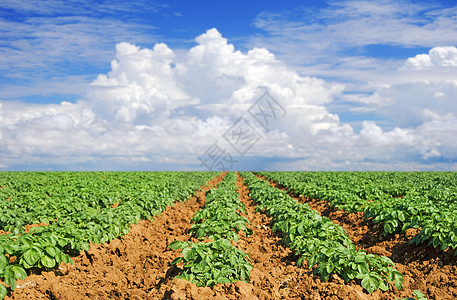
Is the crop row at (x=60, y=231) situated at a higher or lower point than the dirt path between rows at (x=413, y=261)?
higher

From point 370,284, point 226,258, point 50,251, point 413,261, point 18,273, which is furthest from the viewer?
point 413,261

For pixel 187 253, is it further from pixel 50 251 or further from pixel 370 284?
pixel 370 284

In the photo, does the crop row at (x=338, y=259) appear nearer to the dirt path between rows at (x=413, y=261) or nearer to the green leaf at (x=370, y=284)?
the green leaf at (x=370, y=284)

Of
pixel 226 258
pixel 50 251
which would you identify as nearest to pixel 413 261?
pixel 226 258

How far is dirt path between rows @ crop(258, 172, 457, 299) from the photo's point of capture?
18.6 ft

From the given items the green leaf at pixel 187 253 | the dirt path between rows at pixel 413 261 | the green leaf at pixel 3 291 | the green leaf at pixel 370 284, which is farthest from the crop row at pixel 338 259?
the green leaf at pixel 3 291

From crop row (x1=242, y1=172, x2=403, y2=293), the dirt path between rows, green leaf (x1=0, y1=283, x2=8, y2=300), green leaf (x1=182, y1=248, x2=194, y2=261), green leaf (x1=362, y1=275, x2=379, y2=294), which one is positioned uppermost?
green leaf (x1=182, y1=248, x2=194, y2=261)

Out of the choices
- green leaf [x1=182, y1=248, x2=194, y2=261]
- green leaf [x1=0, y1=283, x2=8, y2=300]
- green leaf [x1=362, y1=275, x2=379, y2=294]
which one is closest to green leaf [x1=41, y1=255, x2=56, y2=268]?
green leaf [x1=0, y1=283, x2=8, y2=300]

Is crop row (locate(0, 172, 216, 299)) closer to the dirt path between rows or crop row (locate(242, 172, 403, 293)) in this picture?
crop row (locate(242, 172, 403, 293))

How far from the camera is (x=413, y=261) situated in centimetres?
741

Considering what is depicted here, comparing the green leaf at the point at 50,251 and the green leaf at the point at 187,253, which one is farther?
the green leaf at the point at 50,251

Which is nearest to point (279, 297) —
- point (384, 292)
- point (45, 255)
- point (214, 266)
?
point (214, 266)

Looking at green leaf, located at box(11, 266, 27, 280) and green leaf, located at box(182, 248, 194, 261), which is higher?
green leaf, located at box(182, 248, 194, 261)

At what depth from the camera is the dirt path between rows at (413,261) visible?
5.68 meters
